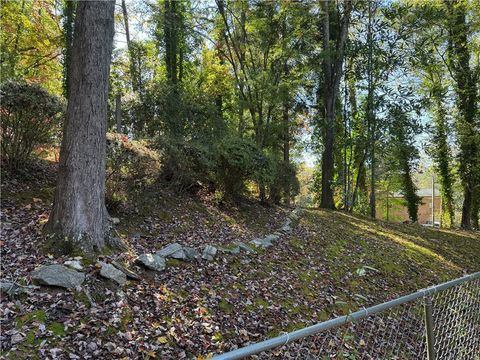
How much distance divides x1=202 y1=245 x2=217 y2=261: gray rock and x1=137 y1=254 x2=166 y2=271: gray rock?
2.06 ft

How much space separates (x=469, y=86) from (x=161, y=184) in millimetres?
11205

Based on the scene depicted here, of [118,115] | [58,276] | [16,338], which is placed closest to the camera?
[16,338]

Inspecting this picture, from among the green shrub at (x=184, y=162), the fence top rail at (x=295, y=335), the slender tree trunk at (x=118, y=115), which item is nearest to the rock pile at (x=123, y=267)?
the green shrub at (x=184, y=162)

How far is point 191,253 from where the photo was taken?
4246mm

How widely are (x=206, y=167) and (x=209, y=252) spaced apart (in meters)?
2.53

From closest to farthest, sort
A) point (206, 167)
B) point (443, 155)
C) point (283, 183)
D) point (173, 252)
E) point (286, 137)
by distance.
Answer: point (173, 252)
point (206, 167)
point (283, 183)
point (286, 137)
point (443, 155)

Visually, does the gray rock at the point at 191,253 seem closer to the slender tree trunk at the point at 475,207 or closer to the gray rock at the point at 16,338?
the gray rock at the point at 16,338

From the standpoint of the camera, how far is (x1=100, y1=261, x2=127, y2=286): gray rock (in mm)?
3156

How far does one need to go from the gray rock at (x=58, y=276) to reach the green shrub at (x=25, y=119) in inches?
102

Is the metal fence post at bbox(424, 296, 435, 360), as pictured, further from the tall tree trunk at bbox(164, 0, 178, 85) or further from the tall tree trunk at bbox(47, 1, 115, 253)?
the tall tree trunk at bbox(164, 0, 178, 85)

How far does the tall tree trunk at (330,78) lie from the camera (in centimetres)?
998

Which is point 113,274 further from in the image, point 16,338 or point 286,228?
point 286,228

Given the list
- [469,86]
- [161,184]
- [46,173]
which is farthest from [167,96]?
[469,86]

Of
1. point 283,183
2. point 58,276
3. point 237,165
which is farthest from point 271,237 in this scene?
point 58,276
